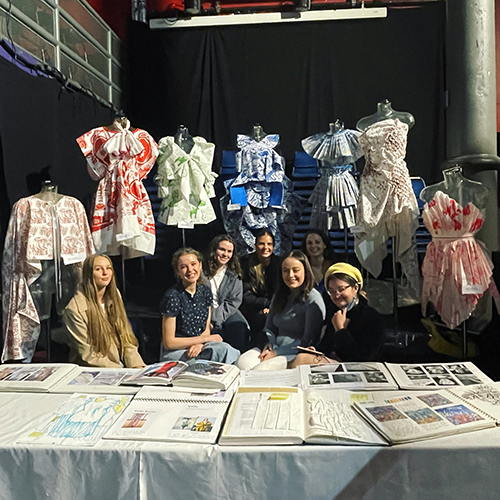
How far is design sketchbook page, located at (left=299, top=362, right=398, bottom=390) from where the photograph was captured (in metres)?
1.82

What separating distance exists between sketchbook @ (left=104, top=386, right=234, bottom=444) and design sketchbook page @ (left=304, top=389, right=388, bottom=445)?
0.26 meters

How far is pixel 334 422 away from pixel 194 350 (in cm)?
136

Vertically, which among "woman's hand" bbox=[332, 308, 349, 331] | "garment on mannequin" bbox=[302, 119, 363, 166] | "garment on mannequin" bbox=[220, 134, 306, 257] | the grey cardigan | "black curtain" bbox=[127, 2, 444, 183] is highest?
"black curtain" bbox=[127, 2, 444, 183]

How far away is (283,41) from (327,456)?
2.20m

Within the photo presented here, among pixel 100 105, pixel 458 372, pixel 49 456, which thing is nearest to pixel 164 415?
pixel 49 456

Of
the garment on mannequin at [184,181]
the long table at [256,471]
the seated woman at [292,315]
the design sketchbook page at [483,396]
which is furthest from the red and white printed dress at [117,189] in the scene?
the design sketchbook page at [483,396]

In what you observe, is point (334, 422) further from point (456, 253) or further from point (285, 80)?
point (285, 80)

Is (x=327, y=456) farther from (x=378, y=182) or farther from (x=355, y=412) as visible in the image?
(x=378, y=182)

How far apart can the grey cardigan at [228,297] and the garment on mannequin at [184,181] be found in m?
0.33

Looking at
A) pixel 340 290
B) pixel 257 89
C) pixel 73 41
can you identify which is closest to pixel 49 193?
pixel 73 41

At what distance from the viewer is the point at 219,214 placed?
2877 mm

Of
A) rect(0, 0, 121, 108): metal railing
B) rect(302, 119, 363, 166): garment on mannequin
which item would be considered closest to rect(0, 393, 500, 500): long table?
rect(302, 119, 363, 166): garment on mannequin

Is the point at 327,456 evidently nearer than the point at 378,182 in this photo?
Yes

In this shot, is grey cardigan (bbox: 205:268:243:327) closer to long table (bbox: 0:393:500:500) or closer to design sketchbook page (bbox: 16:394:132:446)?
design sketchbook page (bbox: 16:394:132:446)
